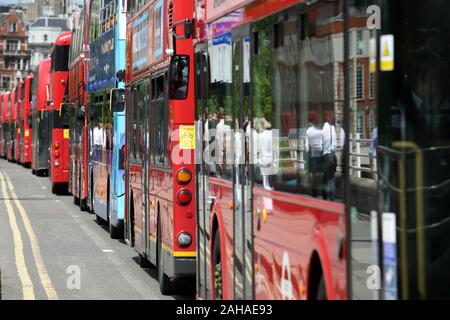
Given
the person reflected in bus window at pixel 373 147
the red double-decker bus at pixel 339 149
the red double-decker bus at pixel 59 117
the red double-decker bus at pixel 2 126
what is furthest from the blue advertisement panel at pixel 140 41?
the red double-decker bus at pixel 2 126

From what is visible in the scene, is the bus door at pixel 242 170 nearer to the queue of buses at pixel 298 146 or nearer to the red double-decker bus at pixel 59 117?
the queue of buses at pixel 298 146

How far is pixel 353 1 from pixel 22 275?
34.9 ft

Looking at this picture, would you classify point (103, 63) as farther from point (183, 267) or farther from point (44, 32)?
point (44, 32)

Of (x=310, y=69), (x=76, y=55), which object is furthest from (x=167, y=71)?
(x=76, y=55)

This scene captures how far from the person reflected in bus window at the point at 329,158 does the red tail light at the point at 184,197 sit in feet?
20.3

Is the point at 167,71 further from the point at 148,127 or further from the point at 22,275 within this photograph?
the point at 22,275

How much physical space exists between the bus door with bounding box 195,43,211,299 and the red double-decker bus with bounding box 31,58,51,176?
35201mm

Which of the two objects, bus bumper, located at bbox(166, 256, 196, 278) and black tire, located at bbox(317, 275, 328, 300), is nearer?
black tire, located at bbox(317, 275, 328, 300)

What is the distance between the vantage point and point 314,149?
7.04 metres

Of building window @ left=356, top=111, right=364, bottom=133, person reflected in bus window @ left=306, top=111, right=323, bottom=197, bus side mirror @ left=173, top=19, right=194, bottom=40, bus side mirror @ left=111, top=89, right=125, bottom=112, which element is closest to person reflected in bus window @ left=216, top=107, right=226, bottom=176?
bus side mirror @ left=173, top=19, right=194, bottom=40

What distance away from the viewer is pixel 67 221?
2645 centimetres

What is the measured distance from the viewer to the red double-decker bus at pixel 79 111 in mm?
27625

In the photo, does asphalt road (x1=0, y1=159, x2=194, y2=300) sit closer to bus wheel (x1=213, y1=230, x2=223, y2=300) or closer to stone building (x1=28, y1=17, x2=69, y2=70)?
bus wheel (x1=213, y1=230, x2=223, y2=300)

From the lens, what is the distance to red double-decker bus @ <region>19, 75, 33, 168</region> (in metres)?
62.8
